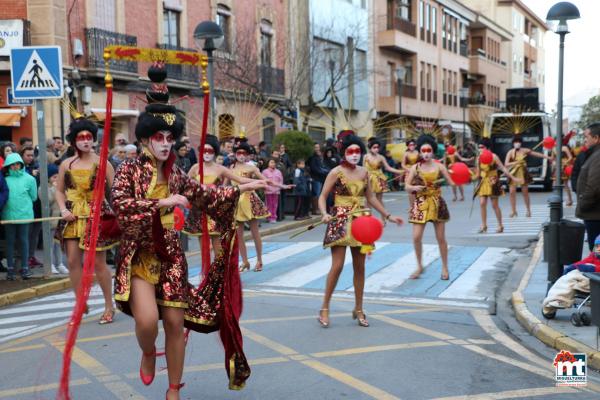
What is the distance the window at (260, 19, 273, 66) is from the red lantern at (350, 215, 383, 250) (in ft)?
74.4

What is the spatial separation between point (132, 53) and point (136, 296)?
1.54 meters

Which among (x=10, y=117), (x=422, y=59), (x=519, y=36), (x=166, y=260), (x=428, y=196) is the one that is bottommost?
(x=166, y=260)

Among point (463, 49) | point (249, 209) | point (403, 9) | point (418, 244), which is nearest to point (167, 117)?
point (249, 209)

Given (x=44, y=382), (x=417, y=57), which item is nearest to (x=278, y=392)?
(x=44, y=382)

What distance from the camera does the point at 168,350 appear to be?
16.7ft

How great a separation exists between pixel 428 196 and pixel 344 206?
9.62 ft

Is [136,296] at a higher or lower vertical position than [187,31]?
lower

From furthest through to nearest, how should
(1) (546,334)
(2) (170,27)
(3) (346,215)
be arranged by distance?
(2) (170,27) → (3) (346,215) → (1) (546,334)

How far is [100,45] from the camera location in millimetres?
22125

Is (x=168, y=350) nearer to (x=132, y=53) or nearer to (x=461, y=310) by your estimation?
(x=132, y=53)

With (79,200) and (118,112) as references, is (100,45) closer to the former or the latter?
(118,112)

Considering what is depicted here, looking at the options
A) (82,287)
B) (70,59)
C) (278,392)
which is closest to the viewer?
(82,287)

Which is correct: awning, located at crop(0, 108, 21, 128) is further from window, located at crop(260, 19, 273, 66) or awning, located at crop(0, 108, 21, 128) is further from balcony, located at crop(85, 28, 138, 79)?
window, located at crop(260, 19, 273, 66)

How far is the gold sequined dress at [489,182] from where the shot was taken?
1616 centimetres
